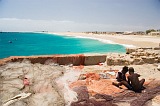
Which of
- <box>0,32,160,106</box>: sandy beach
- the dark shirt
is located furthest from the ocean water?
<box>0,32,160,106</box>: sandy beach

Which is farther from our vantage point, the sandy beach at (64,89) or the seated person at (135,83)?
the seated person at (135,83)

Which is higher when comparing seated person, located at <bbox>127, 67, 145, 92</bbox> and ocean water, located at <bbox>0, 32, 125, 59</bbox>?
seated person, located at <bbox>127, 67, 145, 92</bbox>

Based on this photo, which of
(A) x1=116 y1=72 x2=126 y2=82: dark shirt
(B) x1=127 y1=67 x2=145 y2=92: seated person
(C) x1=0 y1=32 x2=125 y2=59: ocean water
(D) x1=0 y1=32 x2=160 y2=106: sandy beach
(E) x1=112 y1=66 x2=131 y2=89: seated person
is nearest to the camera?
(D) x1=0 y1=32 x2=160 y2=106: sandy beach

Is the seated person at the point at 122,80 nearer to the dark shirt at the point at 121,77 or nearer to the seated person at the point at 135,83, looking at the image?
the dark shirt at the point at 121,77

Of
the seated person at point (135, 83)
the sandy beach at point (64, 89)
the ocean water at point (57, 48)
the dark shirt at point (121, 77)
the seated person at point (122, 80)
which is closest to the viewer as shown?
the sandy beach at point (64, 89)

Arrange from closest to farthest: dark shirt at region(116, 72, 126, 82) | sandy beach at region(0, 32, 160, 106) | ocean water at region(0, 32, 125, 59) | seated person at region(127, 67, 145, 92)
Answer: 1. sandy beach at region(0, 32, 160, 106)
2. seated person at region(127, 67, 145, 92)
3. dark shirt at region(116, 72, 126, 82)
4. ocean water at region(0, 32, 125, 59)

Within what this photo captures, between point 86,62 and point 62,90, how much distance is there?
14.6ft

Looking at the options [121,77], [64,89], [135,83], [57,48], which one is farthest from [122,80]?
[57,48]

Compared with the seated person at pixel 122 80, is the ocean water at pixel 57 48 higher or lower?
lower

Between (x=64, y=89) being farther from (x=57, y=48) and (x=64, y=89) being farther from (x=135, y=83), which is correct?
(x=57, y=48)

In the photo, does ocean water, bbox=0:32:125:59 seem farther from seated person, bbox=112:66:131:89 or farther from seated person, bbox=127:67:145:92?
seated person, bbox=127:67:145:92

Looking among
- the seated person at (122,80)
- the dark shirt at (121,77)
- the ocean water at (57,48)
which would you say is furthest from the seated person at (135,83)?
the ocean water at (57,48)

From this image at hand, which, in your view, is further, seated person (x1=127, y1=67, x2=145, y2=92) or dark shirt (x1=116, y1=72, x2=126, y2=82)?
dark shirt (x1=116, y1=72, x2=126, y2=82)

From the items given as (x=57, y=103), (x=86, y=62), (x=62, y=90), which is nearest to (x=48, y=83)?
(x=62, y=90)
